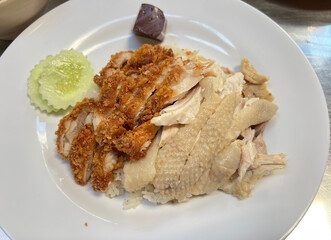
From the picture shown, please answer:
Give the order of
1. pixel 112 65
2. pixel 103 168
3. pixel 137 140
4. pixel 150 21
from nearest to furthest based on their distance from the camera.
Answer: pixel 137 140 < pixel 103 168 < pixel 112 65 < pixel 150 21

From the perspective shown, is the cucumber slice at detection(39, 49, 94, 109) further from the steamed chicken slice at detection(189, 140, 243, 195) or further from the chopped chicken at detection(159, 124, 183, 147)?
the steamed chicken slice at detection(189, 140, 243, 195)

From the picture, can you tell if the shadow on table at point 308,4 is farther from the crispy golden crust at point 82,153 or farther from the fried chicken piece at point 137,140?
the crispy golden crust at point 82,153

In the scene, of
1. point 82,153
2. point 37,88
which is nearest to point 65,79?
point 37,88

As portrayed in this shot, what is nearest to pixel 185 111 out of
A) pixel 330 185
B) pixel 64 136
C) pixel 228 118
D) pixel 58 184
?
pixel 228 118

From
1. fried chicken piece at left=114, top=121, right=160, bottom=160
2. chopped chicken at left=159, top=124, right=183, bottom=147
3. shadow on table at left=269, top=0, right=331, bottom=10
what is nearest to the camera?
fried chicken piece at left=114, top=121, right=160, bottom=160

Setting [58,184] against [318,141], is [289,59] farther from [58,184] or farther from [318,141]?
[58,184]

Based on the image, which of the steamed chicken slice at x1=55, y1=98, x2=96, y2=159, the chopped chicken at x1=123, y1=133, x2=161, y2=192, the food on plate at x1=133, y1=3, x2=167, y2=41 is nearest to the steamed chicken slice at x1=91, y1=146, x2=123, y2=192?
A: the chopped chicken at x1=123, y1=133, x2=161, y2=192

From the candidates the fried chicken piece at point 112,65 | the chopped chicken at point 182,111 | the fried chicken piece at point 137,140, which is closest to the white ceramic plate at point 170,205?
the fried chicken piece at point 112,65

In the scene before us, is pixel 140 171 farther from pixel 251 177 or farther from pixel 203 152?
pixel 251 177
